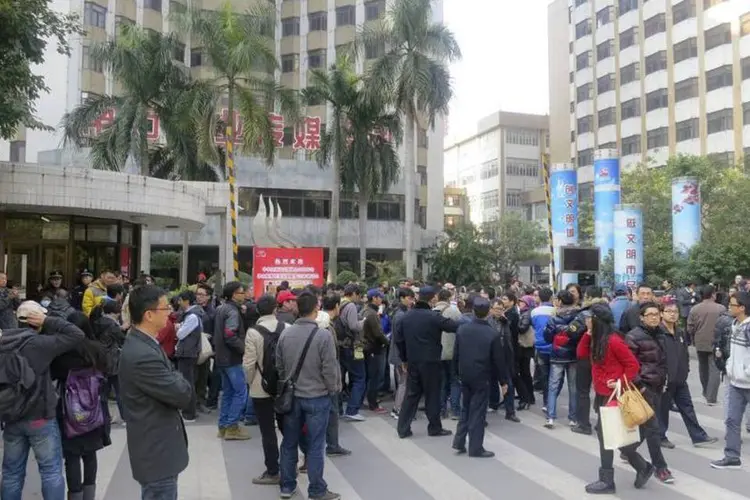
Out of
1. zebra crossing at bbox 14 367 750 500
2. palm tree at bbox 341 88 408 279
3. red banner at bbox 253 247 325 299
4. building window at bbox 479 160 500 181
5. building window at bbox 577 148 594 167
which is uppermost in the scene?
building window at bbox 479 160 500 181

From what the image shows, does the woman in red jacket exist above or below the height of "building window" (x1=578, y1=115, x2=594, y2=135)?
below

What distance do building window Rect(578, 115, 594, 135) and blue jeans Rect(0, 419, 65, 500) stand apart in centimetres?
5864

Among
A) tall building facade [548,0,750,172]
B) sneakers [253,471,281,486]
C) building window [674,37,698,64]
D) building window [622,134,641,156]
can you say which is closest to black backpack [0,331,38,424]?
sneakers [253,471,281,486]

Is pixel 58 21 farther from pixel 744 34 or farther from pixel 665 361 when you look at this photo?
pixel 744 34

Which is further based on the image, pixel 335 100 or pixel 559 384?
pixel 335 100

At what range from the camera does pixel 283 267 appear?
510 inches

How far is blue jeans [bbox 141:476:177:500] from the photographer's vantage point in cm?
370

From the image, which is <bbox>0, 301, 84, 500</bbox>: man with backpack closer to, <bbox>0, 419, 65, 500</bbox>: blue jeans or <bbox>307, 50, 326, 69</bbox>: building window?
<bbox>0, 419, 65, 500</bbox>: blue jeans

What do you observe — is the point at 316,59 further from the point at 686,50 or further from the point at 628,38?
the point at 686,50

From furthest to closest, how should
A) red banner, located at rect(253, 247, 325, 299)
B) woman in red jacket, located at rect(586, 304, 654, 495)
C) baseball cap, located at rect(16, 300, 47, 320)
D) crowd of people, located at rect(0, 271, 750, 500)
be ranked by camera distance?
red banner, located at rect(253, 247, 325, 299) < woman in red jacket, located at rect(586, 304, 654, 495) < baseball cap, located at rect(16, 300, 47, 320) < crowd of people, located at rect(0, 271, 750, 500)

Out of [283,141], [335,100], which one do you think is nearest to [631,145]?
[283,141]

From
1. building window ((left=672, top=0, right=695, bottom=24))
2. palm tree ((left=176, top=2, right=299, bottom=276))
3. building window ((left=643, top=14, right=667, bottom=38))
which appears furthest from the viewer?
building window ((left=643, top=14, right=667, bottom=38))

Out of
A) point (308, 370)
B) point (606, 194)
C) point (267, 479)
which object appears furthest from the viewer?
point (606, 194)

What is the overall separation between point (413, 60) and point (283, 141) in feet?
52.4
